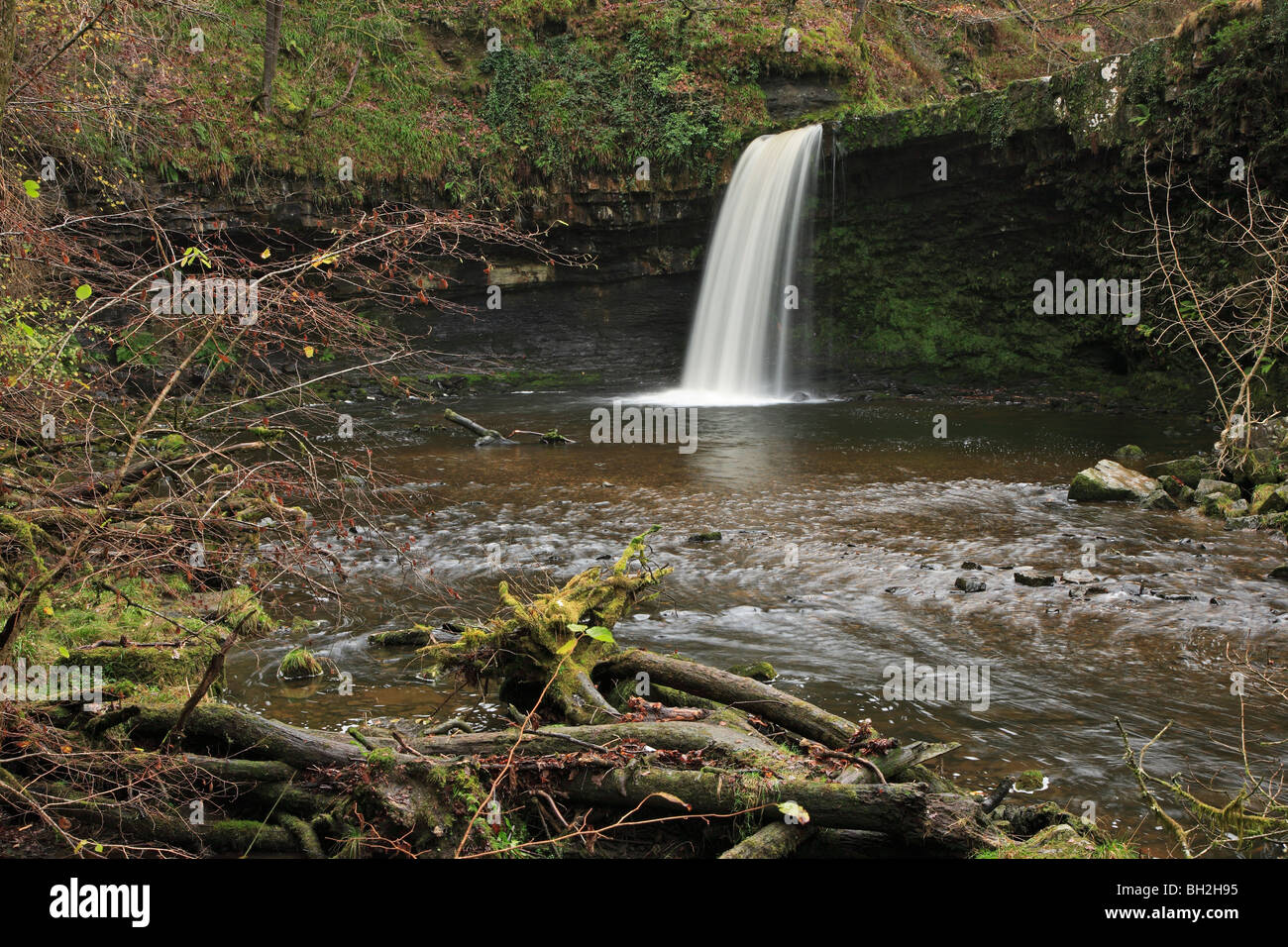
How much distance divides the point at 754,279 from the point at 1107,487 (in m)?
10.8

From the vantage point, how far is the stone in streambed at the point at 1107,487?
1009 cm

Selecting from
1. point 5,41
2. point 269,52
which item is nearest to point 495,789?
point 5,41

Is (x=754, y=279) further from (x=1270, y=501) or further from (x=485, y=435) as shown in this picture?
(x=1270, y=501)

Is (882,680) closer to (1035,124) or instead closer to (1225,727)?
(1225,727)

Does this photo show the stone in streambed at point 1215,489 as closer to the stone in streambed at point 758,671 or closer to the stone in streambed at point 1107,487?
the stone in streambed at point 1107,487

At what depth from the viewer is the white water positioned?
1931 centimetres

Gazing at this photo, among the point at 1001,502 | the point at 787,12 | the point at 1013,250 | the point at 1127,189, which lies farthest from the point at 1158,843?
the point at 787,12

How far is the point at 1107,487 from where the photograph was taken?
33.2 ft

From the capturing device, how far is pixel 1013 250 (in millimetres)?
18016

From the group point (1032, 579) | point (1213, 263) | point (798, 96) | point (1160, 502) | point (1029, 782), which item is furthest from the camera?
point (798, 96)

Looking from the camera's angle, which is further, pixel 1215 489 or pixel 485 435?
pixel 485 435

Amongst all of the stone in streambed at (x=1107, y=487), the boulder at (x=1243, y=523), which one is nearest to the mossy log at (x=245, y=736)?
the boulder at (x=1243, y=523)
